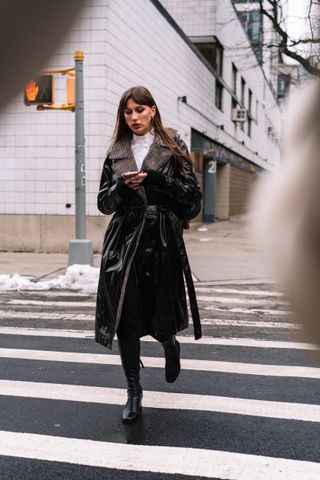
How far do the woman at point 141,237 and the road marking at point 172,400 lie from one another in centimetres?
40

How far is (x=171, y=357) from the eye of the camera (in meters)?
3.63

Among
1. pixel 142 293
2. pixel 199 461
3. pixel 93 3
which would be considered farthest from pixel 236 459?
pixel 93 3

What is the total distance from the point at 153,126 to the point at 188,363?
6.85 feet

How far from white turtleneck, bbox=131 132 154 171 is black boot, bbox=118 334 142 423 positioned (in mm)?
1042

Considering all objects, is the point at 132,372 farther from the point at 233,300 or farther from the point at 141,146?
the point at 233,300

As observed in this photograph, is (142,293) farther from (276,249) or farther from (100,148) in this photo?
(100,148)

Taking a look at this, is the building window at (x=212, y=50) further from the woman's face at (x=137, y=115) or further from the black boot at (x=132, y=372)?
the black boot at (x=132, y=372)

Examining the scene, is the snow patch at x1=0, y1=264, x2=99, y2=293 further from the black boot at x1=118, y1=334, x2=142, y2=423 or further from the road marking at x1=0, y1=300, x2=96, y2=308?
the black boot at x1=118, y1=334, x2=142, y2=423

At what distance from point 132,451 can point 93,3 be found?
287cm

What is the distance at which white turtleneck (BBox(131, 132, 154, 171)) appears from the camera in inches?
133

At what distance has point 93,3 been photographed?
0.50 m

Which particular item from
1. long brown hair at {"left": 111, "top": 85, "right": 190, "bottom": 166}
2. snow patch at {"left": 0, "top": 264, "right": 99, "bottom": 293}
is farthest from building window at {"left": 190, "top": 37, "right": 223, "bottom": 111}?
long brown hair at {"left": 111, "top": 85, "right": 190, "bottom": 166}

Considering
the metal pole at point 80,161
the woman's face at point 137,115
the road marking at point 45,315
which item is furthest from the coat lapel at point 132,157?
the metal pole at point 80,161

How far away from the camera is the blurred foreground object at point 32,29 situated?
0.48 m
